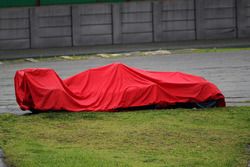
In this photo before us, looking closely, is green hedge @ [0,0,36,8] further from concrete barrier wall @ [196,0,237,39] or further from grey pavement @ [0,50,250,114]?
concrete barrier wall @ [196,0,237,39]

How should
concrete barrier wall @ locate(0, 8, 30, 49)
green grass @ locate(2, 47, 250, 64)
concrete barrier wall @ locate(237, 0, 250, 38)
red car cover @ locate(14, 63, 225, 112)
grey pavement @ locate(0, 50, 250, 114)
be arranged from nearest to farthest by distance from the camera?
red car cover @ locate(14, 63, 225, 112)
grey pavement @ locate(0, 50, 250, 114)
green grass @ locate(2, 47, 250, 64)
concrete barrier wall @ locate(0, 8, 30, 49)
concrete barrier wall @ locate(237, 0, 250, 38)

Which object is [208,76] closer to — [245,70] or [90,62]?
[245,70]

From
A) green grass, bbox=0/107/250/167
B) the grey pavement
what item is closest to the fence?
the grey pavement

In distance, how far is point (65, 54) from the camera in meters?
33.7

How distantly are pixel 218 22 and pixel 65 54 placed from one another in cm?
843

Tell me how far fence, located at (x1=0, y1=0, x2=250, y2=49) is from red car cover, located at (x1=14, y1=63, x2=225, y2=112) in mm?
18561

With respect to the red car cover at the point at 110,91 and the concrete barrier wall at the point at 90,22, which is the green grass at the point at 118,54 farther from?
the red car cover at the point at 110,91

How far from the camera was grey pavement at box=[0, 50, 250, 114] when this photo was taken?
19.6 metres

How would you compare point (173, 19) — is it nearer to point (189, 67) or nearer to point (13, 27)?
point (13, 27)

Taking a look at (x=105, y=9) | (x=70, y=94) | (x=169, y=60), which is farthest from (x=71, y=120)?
(x=105, y=9)

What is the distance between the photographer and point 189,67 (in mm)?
26281

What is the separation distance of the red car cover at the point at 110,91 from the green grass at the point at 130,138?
38 centimetres

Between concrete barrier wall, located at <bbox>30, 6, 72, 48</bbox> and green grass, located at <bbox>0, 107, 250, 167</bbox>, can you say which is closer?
green grass, located at <bbox>0, 107, 250, 167</bbox>

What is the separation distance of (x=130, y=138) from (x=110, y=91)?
12.8ft
